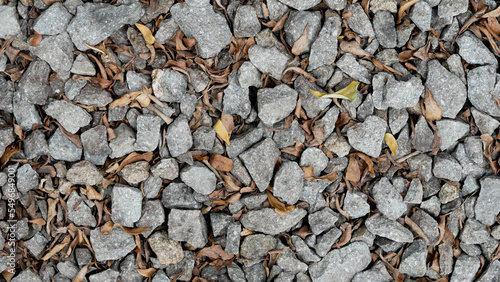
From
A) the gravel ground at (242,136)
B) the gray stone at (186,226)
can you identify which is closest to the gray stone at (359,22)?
the gravel ground at (242,136)

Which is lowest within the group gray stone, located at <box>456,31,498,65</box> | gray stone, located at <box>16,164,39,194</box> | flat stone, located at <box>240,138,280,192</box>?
gray stone, located at <box>16,164,39,194</box>

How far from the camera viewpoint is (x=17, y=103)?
5.55 feet

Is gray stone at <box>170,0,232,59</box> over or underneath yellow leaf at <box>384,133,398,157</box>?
over

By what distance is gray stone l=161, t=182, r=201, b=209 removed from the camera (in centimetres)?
174

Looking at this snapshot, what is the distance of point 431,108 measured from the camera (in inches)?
69.5

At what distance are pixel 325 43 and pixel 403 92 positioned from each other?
40 centimetres

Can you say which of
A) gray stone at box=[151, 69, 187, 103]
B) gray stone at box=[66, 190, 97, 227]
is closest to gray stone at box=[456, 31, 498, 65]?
gray stone at box=[151, 69, 187, 103]

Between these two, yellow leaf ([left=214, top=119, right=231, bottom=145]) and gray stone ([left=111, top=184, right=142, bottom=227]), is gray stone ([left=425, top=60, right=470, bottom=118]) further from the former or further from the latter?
gray stone ([left=111, top=184, right=142, bottom=227])

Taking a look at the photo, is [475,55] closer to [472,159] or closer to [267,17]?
[472,159]

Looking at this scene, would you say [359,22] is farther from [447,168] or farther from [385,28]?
[447,168]

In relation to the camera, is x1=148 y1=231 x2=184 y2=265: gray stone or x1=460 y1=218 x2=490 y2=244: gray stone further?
x1=460 y1=218 x2=490 y2=244: gray stone

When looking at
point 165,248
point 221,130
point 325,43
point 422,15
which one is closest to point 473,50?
point 422,15

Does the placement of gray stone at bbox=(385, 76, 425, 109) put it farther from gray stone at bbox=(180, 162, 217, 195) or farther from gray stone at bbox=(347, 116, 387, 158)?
gray stone at bbox=(180, 162, 217, 195)

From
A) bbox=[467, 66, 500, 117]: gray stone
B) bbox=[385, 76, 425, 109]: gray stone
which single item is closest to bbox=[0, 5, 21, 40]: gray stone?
bbox=[385, 76, 425, 109]: gray stone
